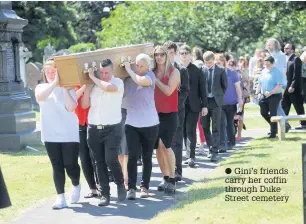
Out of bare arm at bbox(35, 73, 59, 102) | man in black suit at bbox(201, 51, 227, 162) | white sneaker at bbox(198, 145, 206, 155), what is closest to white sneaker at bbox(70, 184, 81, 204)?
bare arm at bbox(35, 73, 59, 102)

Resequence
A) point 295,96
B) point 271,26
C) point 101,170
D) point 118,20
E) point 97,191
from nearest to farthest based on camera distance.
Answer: point 101,170 → point 97,191 → point 295,96 → point 271,26 → point 118,20

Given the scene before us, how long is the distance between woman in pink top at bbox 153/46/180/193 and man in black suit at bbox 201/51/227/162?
326 cm

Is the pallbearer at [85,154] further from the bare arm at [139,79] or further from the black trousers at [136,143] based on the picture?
Answer: the bare arm at [139,79]

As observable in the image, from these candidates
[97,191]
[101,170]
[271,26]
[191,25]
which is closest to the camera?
[101,170]

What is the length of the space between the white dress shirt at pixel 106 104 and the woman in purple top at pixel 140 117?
0.33 metres

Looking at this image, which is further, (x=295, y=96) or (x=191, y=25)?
(x=191, y=25)

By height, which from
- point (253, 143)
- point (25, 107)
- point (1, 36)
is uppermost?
point (1, 36)

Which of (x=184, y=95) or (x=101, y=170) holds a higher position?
(x=184, y=95)

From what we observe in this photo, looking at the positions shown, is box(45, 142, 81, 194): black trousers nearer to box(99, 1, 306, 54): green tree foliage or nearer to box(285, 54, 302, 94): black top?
box(285, 54, 302, 94): black top

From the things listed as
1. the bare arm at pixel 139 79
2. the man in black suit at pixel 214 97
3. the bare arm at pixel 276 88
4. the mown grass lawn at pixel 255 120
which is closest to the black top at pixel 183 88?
the bare arm at pixel 139 79

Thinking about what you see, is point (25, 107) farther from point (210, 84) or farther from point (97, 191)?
point (97, 191)

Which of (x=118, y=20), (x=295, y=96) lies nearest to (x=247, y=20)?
(x=118, y=20)

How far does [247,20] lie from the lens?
4619 cm

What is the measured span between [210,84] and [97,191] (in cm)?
422
